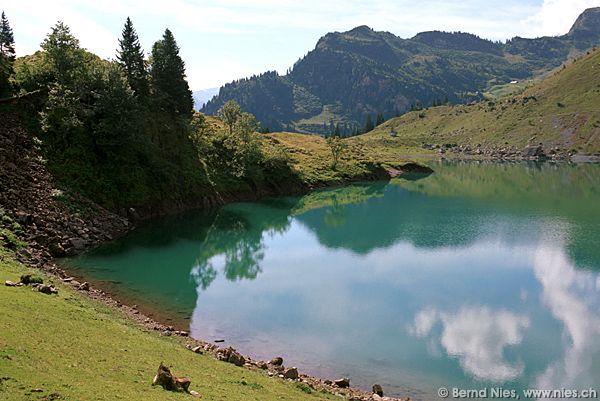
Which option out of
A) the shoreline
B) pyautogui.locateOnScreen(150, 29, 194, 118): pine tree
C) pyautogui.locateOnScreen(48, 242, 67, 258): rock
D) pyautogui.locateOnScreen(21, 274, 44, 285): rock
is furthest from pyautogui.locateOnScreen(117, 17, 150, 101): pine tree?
pyautogui.locateOnScreen(21, 274, 44, 285): rock

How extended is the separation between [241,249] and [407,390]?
47.4 m

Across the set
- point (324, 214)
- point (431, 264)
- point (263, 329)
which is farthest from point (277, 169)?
point (263, 329)

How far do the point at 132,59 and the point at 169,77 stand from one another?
34.0 feet

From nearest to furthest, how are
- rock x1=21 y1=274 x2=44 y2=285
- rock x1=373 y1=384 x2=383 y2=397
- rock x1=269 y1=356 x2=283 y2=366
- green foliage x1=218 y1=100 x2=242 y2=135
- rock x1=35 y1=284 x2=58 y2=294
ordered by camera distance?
rock x1=373 y1=384 x2=383 y2=397 < rock x1=35 y1=284 x2=58 y2=294 < rock x1=269 y1=356 x2=283 y2=366 < rock x1=21 y1=274 x2=44 y2=285 < green foliage x1=218 y1=100 x2=242 y2=135

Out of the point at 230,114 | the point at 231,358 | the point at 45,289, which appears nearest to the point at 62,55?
the point at 230,114

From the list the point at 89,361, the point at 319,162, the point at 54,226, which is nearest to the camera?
the point at 89,361

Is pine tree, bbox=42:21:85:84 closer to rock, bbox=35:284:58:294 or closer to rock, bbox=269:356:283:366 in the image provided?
rock, bbox=35:284:58:294

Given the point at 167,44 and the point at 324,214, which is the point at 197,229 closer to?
the point at 324,214

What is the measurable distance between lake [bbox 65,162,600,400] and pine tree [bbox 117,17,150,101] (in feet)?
97.2

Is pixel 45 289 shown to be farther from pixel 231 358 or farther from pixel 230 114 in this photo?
pixel 230 114

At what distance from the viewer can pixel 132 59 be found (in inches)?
3903

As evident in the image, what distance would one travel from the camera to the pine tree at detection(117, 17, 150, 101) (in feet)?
323

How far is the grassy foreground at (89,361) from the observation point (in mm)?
19547

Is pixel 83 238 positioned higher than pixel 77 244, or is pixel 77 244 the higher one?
pixel 83 238
